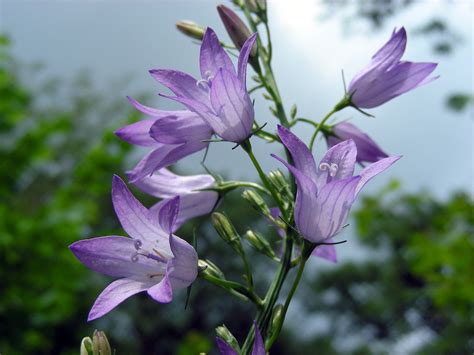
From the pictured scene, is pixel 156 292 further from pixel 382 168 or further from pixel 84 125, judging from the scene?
pixel 84 125

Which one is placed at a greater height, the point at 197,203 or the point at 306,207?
the point at 306,207

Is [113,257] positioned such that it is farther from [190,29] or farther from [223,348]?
[190,29]

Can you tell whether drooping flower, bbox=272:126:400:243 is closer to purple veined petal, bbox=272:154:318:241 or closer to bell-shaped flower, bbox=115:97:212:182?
purple veined petal, bbox=272:154:318:241

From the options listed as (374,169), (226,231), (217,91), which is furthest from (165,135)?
(374,169)

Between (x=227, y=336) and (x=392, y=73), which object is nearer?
(x=227, y=336)

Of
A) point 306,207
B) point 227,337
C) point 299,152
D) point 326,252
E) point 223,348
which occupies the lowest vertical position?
point 326,252

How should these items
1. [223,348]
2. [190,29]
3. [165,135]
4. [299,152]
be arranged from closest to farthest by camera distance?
1. [223,348]
2. [299,152]
3. [165,135]
4. [190,29]

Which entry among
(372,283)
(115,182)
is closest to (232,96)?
(115,182)
